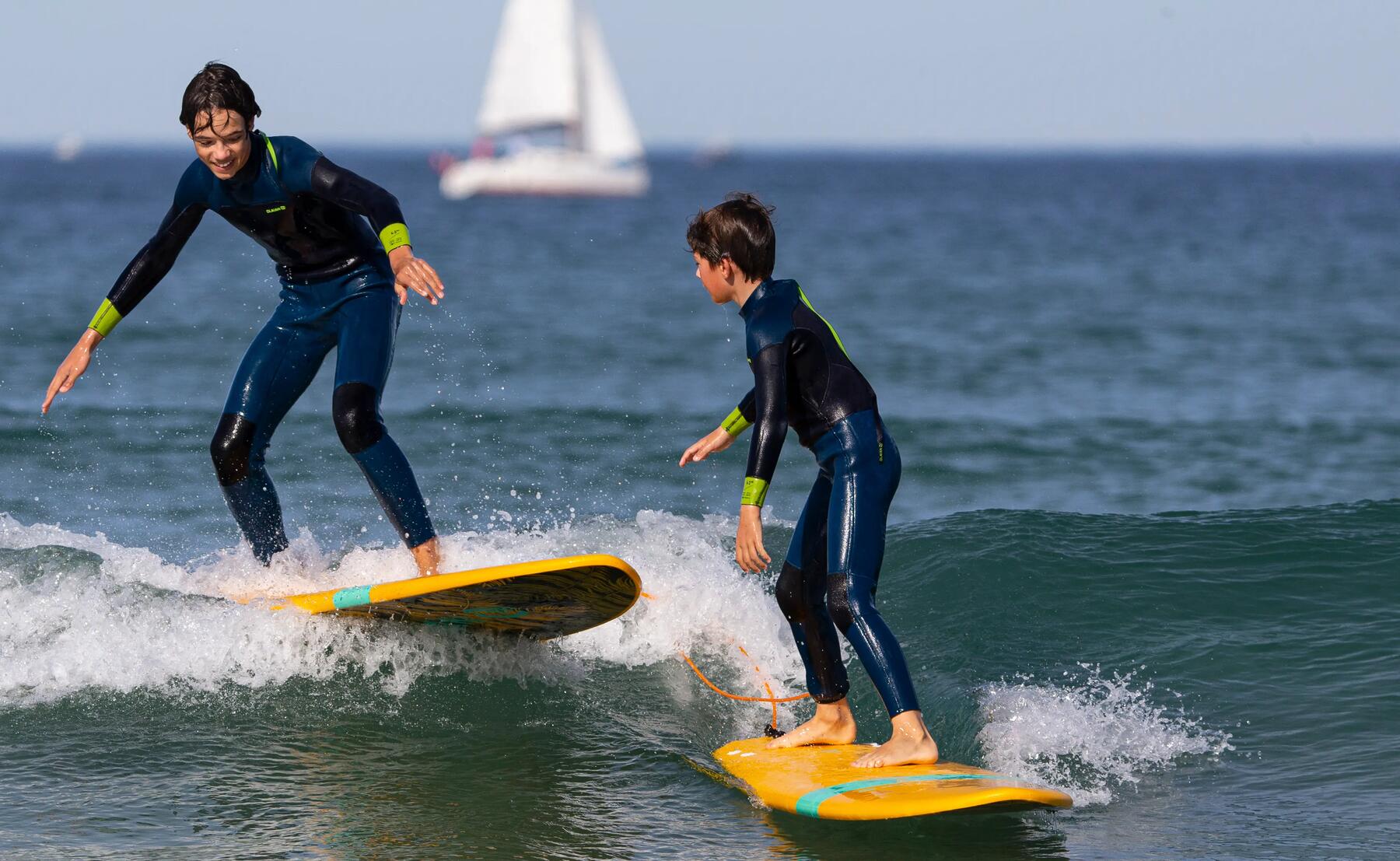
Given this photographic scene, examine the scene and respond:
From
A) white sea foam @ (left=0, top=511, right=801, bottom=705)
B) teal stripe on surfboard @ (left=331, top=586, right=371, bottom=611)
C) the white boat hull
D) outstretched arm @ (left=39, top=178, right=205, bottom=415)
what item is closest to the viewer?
teal stripe on surfboard @ (left=331, top=586, right=371, bottom=611)

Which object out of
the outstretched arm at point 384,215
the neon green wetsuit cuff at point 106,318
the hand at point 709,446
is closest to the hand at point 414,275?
the outstretched arm at point 384,215

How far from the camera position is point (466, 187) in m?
84.9

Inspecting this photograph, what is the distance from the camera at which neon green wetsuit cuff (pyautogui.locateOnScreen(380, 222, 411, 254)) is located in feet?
18.3

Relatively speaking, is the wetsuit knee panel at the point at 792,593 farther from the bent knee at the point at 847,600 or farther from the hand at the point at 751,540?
the hand at the point at 751,540

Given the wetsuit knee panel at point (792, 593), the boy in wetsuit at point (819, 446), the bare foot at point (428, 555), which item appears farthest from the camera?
the bare foot at point (428, 555)

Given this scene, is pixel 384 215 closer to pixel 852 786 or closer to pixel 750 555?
pixel 750 555

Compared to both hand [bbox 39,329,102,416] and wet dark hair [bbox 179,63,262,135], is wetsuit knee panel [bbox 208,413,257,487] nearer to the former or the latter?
hand [bbox 39,329,102,416]

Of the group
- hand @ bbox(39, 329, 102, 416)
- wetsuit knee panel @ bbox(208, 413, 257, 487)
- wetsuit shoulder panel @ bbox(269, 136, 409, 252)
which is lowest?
wetsuit knee panel @ bbox(208, 413, 257, 487)

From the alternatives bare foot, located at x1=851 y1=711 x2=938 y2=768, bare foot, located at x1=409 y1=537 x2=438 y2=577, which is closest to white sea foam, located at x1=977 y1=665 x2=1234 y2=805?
bare foot, located at x1=851 y1=711 x2=938 y2=768

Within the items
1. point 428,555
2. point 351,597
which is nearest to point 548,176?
point 428,555

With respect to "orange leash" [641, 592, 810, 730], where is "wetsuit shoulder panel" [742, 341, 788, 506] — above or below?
above

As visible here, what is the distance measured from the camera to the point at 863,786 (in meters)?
4.77

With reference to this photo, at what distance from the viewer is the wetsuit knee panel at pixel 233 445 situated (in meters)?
6.12

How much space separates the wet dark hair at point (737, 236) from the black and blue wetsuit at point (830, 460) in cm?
→ 9
